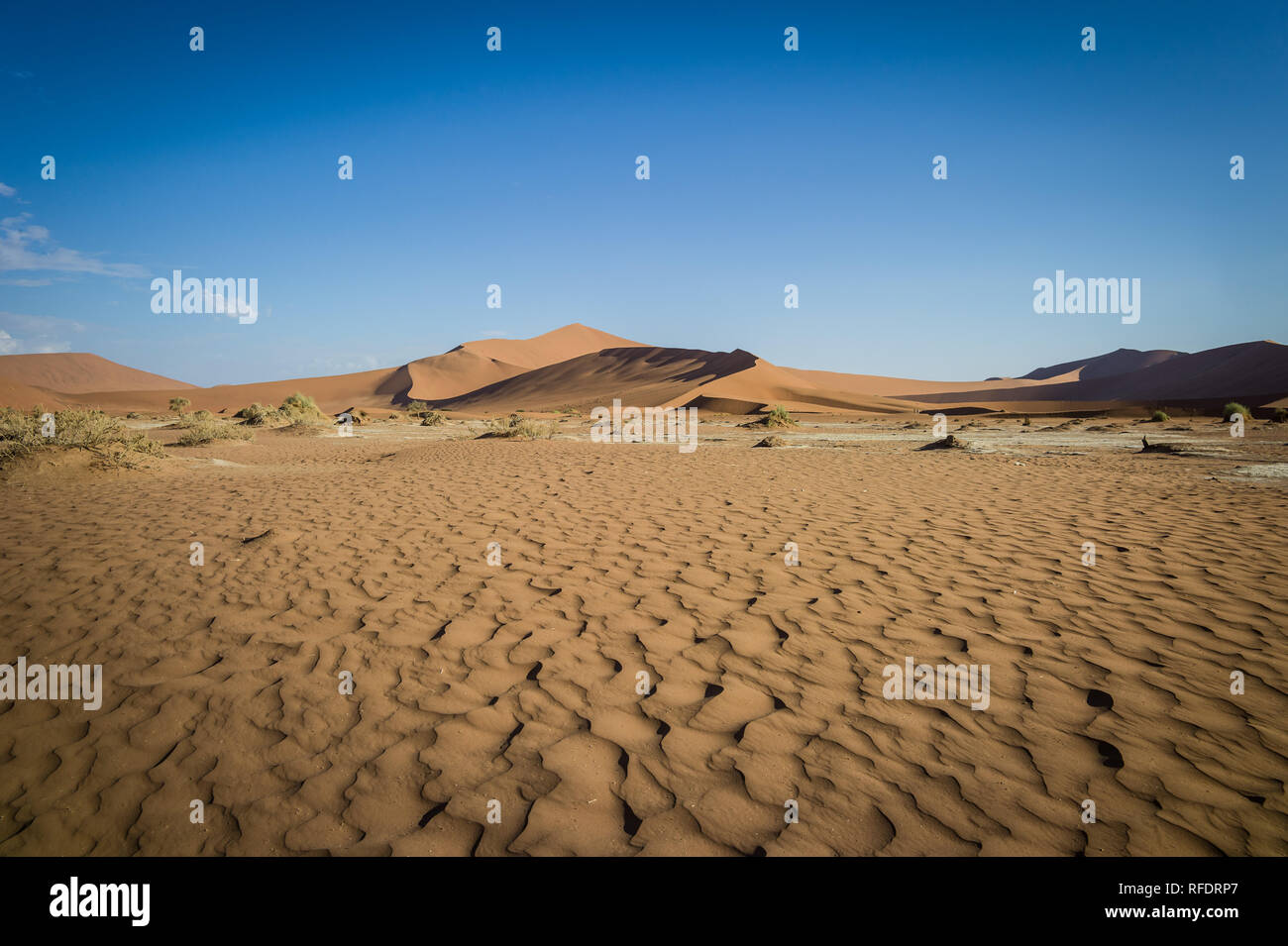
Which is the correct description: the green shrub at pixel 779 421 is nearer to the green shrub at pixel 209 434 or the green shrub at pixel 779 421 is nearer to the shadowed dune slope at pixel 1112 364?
the green shrub at pixel 209 434

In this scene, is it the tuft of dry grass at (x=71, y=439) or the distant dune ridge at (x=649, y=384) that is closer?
the tuft of dry grass at (x=71, y=439)

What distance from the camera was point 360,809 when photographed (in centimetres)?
226

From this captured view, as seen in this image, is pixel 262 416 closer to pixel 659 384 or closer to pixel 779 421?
pixel 779 421

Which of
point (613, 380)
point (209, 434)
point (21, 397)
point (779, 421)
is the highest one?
point (613, 380)

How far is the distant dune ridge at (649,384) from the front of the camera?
148 feet

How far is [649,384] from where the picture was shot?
6700 centimetres

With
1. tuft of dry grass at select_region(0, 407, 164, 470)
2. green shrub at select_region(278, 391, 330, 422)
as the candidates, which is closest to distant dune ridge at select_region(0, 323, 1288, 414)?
green shrub at select_region(278, 391, 330, 422)

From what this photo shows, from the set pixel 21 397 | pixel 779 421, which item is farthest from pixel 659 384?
pixel 21 397

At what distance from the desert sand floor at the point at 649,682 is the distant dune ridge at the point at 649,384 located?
115ft

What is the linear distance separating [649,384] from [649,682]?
65.0 metres

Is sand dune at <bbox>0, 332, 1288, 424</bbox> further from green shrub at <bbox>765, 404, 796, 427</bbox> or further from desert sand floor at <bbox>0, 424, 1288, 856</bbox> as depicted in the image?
desert sand floor at <bbox>0, 424, 1288, 856</bbox>

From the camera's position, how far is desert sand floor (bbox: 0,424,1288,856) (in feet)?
7.16

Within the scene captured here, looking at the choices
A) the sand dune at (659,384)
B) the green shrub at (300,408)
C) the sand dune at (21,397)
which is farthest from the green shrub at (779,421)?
the sand dune at (21,397)
